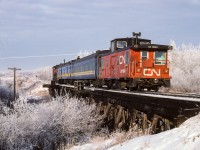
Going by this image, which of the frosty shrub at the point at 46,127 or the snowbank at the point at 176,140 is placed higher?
the snowbank at the point at 176,140

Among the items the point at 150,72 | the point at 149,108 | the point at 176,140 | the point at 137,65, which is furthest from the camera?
the point at 150,72


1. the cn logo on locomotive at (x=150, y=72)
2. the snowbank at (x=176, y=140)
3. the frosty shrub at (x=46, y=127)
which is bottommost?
the frosty shrub at (x=46, y=127)

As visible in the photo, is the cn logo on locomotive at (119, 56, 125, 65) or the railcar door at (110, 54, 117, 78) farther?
the railcar door at (110, 54, 117, 78)

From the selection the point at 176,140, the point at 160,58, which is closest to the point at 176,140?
the point at 176,140

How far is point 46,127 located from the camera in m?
16.5

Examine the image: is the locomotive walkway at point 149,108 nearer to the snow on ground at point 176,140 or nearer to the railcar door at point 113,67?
the snow on ground at point 176,140

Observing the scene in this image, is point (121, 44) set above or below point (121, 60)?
above

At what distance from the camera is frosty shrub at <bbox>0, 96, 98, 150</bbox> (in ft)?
50.6

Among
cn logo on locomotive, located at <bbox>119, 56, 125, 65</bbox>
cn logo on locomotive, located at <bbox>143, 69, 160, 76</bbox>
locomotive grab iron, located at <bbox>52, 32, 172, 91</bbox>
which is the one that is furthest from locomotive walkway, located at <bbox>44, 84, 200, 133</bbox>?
cn logo on locomotive, located at <bbox>143, 69, 160, 76</bbox>

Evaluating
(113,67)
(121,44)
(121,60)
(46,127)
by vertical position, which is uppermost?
(121,44)

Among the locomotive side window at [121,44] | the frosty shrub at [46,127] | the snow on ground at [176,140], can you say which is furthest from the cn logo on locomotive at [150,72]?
the snow on ground at [176,140]

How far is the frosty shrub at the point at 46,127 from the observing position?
15422mm

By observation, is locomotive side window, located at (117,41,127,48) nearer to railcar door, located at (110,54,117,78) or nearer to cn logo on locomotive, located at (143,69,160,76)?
railcar door, located at (110,54,117,78)

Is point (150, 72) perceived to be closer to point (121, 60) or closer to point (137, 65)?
point (137, 65)
